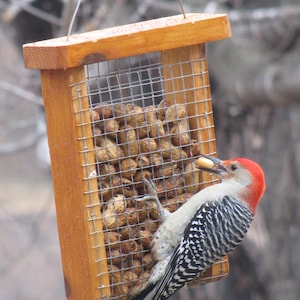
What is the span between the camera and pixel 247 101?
6.50 metres

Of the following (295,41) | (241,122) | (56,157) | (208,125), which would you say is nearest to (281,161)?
(241,122)

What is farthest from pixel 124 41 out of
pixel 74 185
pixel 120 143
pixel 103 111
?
pixel 74 185

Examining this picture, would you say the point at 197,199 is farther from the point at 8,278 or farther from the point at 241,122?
the point at 8,278

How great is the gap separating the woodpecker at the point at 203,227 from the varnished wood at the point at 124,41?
61 centimetres

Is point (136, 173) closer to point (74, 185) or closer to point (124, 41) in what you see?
point (74, 185)

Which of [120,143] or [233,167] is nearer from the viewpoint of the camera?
[120,143]

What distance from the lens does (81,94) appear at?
374 centimetres

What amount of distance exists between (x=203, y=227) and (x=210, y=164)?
0.30 meters

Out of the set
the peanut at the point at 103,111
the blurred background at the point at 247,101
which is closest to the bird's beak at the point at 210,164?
the peanut at the point at 103,111

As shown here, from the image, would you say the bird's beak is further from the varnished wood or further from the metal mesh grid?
the varnished wood

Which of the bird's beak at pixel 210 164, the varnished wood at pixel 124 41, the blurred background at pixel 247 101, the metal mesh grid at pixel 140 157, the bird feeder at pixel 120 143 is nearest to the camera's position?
the varnished wood at pixel 124 41

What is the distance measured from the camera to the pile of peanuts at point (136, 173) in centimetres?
395

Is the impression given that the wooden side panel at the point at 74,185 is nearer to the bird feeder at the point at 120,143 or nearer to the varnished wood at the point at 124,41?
the bird feeder at the point at 120,143

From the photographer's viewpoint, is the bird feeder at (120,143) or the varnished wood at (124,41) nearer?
the varnished wood at (124,41)
